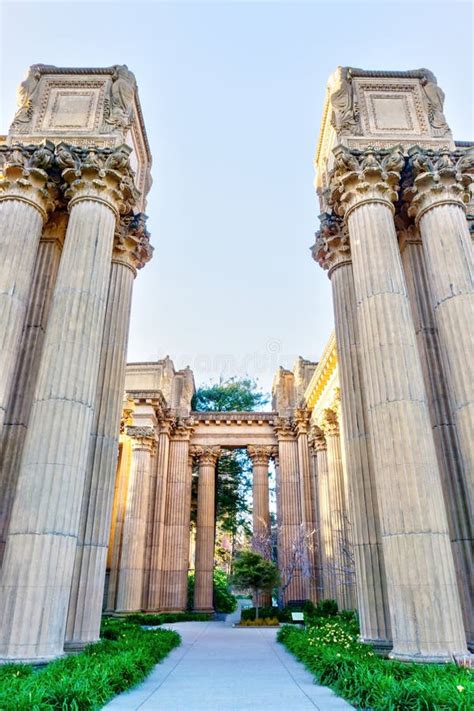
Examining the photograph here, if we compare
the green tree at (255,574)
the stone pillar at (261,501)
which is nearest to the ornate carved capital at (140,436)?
the stone pillar at (261,501)

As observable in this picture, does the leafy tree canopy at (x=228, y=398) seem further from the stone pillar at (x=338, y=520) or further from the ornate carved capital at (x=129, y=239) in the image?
the ornate carved capital at (x=129, y=239)

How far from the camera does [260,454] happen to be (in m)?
37.2

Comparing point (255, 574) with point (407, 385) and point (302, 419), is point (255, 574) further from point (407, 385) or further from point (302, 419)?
point (407, 385)

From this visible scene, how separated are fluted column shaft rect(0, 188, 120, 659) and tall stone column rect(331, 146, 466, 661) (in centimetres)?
682

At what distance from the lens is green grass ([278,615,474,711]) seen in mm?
6383

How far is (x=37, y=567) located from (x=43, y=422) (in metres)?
3.07

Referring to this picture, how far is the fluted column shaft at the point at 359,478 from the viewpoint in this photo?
11.5m

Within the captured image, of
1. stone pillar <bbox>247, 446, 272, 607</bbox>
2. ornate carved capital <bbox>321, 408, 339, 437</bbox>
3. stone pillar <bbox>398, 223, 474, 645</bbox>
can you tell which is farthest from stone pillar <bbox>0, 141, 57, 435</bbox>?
stone pillar <bbox>247, 446, 272, 607</bbox>

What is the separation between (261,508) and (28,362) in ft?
84.2

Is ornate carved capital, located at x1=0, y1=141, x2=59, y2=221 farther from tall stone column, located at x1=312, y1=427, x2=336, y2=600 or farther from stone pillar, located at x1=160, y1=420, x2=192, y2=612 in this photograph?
stone pillar, located at x1=160, y1=420, x2=192, y2=612

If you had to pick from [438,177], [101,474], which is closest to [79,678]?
[101,474]

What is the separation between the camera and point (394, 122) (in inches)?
609

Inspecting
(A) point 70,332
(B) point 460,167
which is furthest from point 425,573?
(B) point 460,167

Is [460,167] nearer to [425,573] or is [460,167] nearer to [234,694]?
[425,573]
